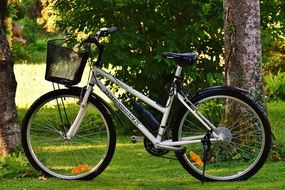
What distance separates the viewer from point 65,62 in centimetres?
625

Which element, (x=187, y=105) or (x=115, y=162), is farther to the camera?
(x=115, y=162)

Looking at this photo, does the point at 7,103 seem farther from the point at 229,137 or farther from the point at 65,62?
the point at 229,137

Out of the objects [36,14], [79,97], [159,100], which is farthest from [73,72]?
[36,14]

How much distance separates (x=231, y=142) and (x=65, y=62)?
1576 mm

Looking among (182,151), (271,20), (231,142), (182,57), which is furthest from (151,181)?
(271,20)

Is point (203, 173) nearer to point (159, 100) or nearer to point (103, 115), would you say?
point (103, 115)

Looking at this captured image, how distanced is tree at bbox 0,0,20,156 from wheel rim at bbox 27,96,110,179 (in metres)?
0.28

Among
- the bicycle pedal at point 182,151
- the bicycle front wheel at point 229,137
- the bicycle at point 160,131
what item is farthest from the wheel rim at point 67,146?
the bicycle front wheel at point 229,137

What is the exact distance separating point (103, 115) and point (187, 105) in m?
0.74

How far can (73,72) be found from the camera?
6250 millimetres

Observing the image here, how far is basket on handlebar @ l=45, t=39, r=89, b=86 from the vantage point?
20.4ft

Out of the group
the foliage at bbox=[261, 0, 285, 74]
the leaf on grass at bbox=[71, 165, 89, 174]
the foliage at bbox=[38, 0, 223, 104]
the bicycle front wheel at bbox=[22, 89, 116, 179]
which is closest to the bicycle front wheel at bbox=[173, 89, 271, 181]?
the bicycle front wheel at bbox=[22, 89, 116, 179]

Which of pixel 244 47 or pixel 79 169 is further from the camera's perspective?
pixel 244 47

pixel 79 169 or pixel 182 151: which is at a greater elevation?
pixel 182 151
